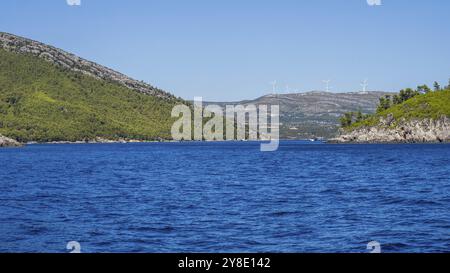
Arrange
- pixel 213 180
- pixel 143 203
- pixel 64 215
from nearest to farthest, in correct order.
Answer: pixel 64 215
pixel 143 203
pixel 213 180

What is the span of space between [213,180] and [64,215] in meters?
36.6

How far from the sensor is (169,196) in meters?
59.4

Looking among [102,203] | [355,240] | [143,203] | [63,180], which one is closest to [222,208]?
[143,203]

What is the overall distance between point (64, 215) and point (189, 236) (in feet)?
47.8

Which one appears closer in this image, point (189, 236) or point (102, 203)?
point (189, 236)

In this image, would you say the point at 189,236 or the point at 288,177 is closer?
the point at 189,236

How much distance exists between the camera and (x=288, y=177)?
84.3 m
